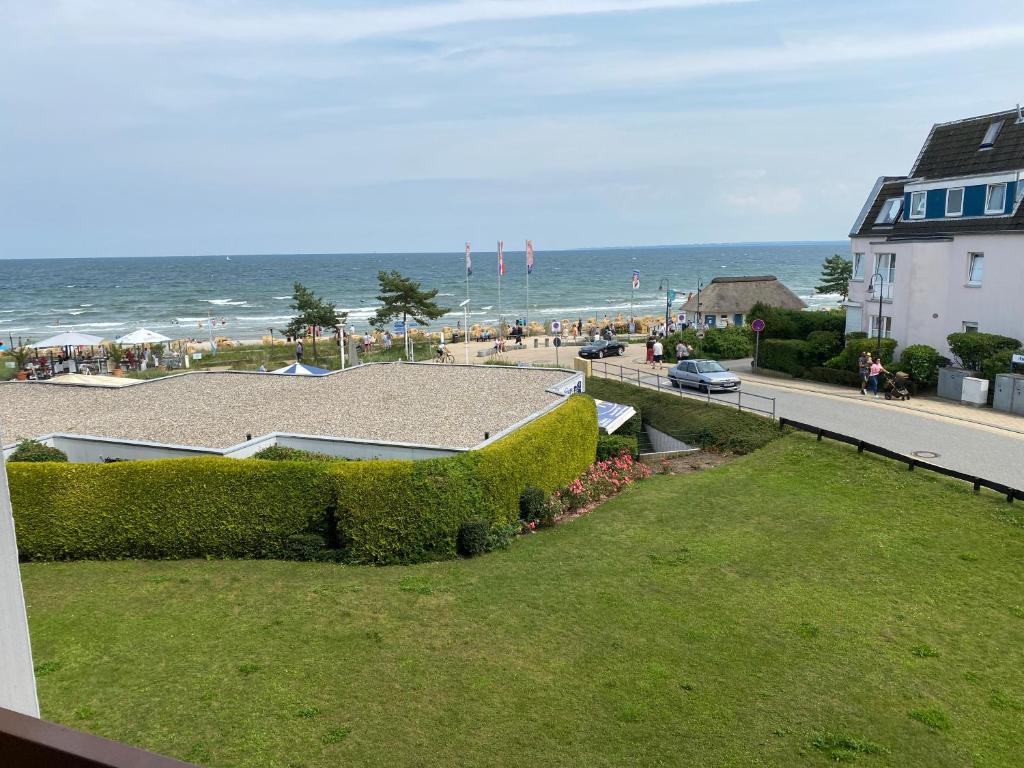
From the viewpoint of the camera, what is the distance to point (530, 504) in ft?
62.7

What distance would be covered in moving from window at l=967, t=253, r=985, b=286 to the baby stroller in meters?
4.69

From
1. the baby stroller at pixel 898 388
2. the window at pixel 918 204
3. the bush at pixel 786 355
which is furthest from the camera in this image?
the bush at pixel 786 355

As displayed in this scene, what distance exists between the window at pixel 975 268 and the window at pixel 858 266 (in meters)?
7.51

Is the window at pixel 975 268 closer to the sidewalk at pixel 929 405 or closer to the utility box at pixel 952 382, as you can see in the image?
the utility box at pixel 952 382

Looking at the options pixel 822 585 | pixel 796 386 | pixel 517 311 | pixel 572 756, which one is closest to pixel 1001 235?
pixel 796 386

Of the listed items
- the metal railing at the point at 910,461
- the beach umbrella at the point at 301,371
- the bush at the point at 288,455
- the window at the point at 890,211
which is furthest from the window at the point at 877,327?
the bush at the point at 288,455

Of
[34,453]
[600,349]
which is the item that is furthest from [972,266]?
[34,453]

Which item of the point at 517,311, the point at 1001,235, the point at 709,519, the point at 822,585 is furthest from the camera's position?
the point at 517,311

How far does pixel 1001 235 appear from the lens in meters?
30.0

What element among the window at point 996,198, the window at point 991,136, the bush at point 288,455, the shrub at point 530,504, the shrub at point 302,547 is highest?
the window at point 991,136

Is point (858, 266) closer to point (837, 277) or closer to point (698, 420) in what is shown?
point (698, 420)

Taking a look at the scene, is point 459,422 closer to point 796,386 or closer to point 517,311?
point 796,386

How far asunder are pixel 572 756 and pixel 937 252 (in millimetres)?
30276

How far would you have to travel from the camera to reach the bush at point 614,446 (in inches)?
997
